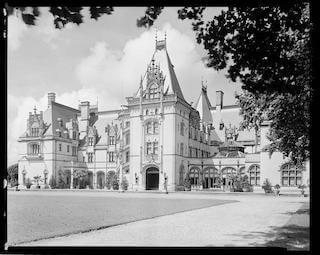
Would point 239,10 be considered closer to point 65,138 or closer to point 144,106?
point 144,106

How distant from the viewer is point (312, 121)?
4148 millimetres

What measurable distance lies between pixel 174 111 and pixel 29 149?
2929 cm

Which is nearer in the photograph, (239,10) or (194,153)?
(239,10)

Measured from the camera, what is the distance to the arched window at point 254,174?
47125 mm

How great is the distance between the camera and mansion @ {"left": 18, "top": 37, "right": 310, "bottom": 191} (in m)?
51.2

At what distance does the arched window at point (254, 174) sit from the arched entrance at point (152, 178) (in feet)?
41.8

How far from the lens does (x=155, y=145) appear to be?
53.0 metres

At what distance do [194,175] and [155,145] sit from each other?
7126mm

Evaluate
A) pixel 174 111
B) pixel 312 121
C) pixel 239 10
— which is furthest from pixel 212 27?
pixel 174 111

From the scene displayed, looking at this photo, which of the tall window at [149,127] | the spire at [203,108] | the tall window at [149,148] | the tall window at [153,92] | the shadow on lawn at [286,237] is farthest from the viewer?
the spire at [203,108]

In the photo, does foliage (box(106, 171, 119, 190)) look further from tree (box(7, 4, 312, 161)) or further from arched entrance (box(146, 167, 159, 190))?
tree (box(7, 4, 312, 161))

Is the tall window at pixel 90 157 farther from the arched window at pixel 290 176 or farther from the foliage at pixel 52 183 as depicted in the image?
the arched window at pixel 290 176

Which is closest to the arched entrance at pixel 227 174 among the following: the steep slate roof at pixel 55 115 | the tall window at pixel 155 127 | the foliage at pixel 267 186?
the foliage at pixel 267 186

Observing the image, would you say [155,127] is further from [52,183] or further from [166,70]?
[52,183]
